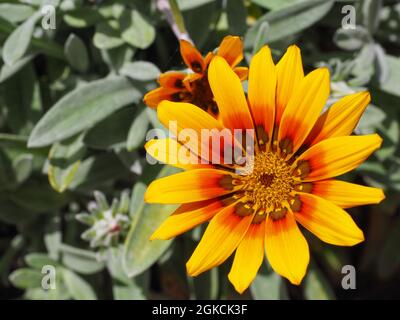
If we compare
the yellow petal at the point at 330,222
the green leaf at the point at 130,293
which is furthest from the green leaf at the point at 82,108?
the yellow petal at the point at 330,222

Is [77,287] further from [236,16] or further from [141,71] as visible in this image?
[236,16]

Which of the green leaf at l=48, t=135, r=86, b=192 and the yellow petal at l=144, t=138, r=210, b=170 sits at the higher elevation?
the green leaf at l=48, t=135, r=86, b=192

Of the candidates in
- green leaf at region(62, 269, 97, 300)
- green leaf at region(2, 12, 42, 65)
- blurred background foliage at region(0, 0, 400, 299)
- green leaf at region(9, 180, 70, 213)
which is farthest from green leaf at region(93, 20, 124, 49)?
green leaf at region(62, 269, 97, 300)

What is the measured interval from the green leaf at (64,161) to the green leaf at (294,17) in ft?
3.12

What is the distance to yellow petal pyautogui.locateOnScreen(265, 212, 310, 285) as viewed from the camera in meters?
1.94

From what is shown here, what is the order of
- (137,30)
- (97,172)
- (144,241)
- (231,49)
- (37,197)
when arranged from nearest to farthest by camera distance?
(231,49)
(144,241)
(137,30)
(97,172)
(37,197)

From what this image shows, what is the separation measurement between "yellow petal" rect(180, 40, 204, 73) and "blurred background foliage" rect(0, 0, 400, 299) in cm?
34

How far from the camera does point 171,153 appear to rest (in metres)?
2.04

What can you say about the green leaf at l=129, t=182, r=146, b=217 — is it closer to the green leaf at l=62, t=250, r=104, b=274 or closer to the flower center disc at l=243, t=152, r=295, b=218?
the green leaf at l=62, t=250, r=104, b=274

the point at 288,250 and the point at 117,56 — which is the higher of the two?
the point at 117,56

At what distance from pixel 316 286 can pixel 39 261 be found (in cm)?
136

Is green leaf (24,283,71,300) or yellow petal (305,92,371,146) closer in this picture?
yellow petal (305,92,371,146)

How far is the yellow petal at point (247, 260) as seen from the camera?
1951mm

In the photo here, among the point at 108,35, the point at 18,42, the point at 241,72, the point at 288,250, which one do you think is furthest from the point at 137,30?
the point at 288,250
